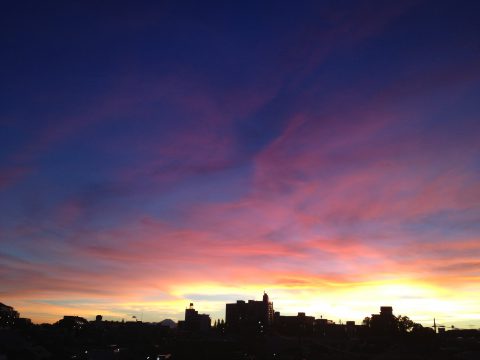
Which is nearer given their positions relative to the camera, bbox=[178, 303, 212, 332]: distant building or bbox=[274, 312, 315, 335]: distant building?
bbox=[178, 303, 212, 332]: distant building

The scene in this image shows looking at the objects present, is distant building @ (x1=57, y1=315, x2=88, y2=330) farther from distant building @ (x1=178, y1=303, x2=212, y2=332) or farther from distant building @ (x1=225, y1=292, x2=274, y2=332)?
distant building @ (x1=225, y1=292, x2=274, y2=332)

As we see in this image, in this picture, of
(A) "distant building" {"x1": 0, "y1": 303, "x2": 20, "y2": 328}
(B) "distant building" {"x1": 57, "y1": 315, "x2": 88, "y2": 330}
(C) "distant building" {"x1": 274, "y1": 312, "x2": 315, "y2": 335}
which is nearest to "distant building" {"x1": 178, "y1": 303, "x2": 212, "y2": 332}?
(C) "distant building" {"x1": 274, "y1": 312, "x2": 315, "y2": 335}

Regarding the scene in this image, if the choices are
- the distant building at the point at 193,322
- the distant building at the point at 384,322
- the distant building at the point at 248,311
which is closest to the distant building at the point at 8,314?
the distant building at the point at 193,322

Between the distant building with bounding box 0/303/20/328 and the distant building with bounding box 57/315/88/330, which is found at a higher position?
the distant building with bounding box 0/303/20/328

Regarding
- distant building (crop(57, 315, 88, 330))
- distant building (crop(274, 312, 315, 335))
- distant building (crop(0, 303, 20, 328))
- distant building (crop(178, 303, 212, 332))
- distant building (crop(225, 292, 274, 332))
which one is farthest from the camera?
distant building (crop(225, 292, 274, 332))

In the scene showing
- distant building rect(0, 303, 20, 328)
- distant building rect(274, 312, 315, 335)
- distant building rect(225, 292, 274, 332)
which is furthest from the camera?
distant building rect(225, 292, 274, 332)

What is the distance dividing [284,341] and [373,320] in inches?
2116

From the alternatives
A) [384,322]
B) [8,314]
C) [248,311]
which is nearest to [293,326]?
[248,311]

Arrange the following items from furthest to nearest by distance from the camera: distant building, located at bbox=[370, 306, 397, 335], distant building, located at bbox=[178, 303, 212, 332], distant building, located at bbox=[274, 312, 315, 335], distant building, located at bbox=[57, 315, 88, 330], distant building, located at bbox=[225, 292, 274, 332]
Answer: distant building, located at bbox=[225, 292, 274, 332], distant building, located at bbox=[274, 312, 315, 335], distant building, located at bbox=[178, 303, 212, 332], distant building, located at bbox=[370, 306, 397, 335], distant building, located at bbox=[57, 315, 88, 330]

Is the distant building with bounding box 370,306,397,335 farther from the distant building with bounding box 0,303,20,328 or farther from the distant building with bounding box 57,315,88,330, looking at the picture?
the distant building with bounding box 0,303,20,328

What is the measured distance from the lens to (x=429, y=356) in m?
60.9

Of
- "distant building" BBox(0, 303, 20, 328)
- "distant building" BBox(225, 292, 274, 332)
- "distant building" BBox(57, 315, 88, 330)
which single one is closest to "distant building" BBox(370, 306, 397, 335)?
"distant building" BBox(225, 292, 274, 332)

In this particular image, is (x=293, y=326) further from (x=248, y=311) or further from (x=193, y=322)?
(x=193, y=322)

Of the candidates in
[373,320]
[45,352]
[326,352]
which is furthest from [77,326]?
[373,320]
